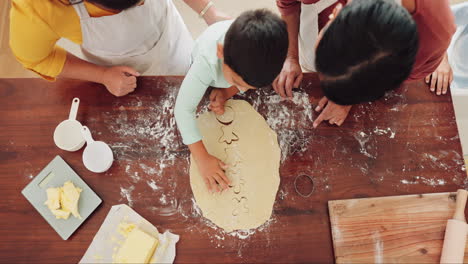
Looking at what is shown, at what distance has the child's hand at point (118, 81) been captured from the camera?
1018 mm

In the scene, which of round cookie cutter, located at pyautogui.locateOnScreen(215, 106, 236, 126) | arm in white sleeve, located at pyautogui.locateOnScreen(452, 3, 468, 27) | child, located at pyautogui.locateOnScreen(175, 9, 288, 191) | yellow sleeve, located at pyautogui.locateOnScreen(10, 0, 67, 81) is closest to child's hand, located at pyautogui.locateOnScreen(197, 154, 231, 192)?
child, located at pyautogui.locateOnScreen(175, 9, 288, 191)

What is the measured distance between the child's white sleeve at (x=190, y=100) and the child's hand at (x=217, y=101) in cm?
7

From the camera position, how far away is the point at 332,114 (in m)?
1.02

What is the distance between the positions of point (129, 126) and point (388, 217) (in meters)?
0.84

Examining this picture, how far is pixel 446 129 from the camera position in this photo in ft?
3.45

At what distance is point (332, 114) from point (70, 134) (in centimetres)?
82

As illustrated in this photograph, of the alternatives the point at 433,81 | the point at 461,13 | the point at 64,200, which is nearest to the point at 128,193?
the point at 64,200

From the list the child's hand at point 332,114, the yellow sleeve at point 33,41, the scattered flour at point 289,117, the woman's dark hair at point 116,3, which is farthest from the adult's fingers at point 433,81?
the yellow sleeve at point 33,41

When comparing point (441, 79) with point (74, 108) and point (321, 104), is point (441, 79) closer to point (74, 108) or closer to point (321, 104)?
point (321, 104)

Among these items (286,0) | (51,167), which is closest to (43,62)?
(51,167)

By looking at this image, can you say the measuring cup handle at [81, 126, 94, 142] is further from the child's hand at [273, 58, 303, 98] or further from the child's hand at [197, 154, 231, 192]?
the child's hand at [273, 58, 303, 98]

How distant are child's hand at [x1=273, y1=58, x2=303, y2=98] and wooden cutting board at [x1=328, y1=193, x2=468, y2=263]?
1.24 ft

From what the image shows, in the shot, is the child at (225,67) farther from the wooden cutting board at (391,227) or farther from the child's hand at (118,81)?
the wooden cutting board at (391,227)

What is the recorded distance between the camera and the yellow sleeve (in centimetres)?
81
